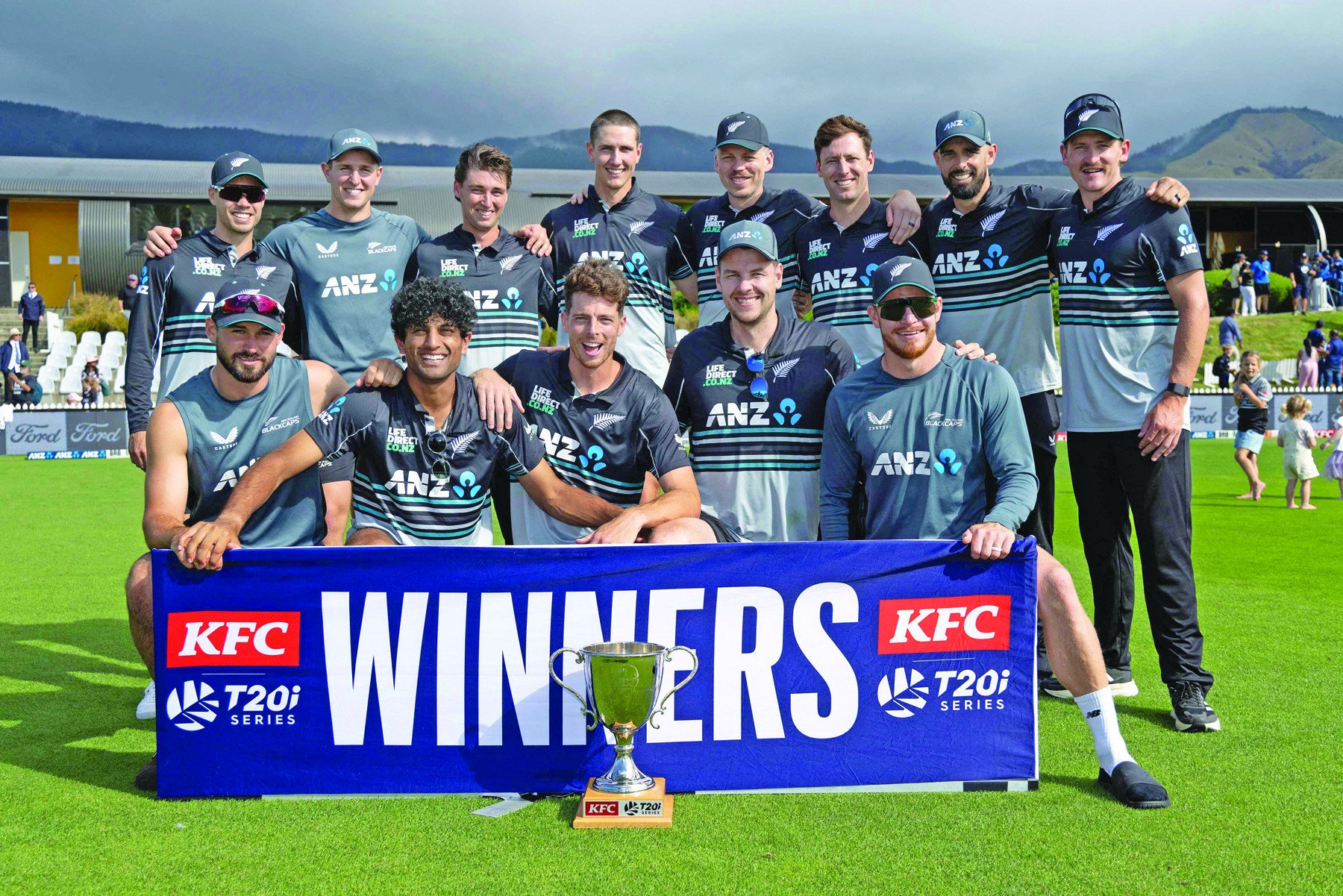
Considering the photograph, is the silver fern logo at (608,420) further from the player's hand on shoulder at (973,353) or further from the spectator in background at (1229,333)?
the spectator in background at (1229,333)

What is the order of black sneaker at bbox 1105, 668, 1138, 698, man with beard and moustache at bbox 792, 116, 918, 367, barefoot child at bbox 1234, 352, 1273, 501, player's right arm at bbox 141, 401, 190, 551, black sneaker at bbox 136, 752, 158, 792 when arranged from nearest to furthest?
black sneaker at bbox 136, 752, 158, 792 < player's right arm at bbox 141, 401, 190, 551 < black sneaker at bbox 1105, 668, 1138, 698 < man with beard and moustache at bbox 792, 116, 918, 367 < barefoot child at bbox 1234, 352, 1273, 501

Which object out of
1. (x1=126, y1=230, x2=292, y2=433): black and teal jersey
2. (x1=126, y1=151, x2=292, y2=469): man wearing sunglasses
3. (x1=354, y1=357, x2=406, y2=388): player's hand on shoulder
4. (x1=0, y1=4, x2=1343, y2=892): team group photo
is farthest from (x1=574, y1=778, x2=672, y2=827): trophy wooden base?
(x1=126, y1=230, x2=292, y2=433): black and teal jersey

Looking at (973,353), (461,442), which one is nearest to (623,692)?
(461,442)

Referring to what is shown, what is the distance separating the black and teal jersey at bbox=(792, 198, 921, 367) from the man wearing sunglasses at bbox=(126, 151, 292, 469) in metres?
2.93

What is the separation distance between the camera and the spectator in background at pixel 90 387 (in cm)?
2605

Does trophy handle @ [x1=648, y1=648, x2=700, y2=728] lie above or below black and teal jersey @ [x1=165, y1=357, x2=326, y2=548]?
below

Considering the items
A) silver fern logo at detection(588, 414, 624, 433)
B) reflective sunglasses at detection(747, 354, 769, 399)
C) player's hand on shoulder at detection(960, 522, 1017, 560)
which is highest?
reflective sunglasses at detection(747, 354, 769, 399)

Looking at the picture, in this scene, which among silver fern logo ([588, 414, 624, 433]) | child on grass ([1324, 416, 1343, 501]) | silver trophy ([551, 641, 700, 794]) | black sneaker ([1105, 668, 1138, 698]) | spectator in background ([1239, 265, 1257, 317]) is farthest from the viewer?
spectator in background ([1239, 265, 1257, 317])

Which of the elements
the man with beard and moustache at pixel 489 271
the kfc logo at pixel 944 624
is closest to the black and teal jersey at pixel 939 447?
the kfc logo at pixel 944 624

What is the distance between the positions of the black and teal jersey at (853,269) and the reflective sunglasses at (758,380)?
931mm

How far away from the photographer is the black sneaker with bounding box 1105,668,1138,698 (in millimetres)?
5867

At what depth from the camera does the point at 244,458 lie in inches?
203

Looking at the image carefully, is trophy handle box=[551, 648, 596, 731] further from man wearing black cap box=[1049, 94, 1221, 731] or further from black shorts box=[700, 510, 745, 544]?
man wearing black cap box=[1049, 94, 1221, 731]

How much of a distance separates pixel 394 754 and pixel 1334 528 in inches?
458
